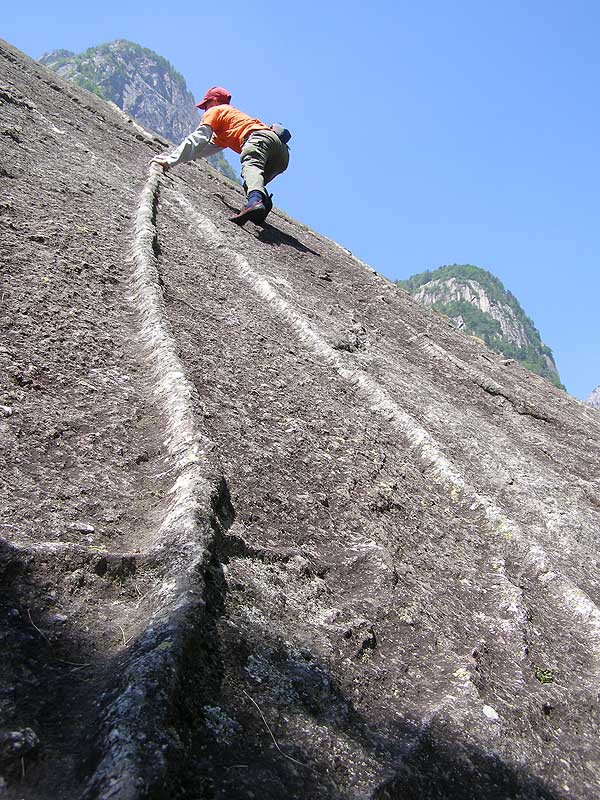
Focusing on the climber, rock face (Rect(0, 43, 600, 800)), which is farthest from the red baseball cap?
rock face (Rect(0, 43, 600, 800))

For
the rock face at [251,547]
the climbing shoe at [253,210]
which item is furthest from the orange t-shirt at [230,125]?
the rock face at [251,547]

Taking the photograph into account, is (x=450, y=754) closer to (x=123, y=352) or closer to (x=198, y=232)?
(x=123, y=352)

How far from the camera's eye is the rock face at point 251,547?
9.73 ft

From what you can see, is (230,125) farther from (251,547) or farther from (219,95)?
(251,547)

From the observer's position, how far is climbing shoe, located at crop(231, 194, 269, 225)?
36.7ft

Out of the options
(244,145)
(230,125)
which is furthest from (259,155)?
(230,125)

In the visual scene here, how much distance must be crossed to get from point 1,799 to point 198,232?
27.9ft

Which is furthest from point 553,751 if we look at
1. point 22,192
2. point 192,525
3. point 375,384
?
point 22,192

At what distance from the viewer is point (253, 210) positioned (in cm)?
1118

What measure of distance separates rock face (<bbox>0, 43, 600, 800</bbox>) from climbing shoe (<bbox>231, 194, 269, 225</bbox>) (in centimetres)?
228

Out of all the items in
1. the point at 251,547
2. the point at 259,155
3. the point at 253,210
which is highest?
the point at 259,155

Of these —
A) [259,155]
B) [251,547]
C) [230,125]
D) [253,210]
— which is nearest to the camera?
[251,547]

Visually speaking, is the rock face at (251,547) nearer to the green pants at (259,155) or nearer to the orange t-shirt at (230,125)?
the green pants at (259,155)

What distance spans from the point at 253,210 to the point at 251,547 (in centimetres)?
817
